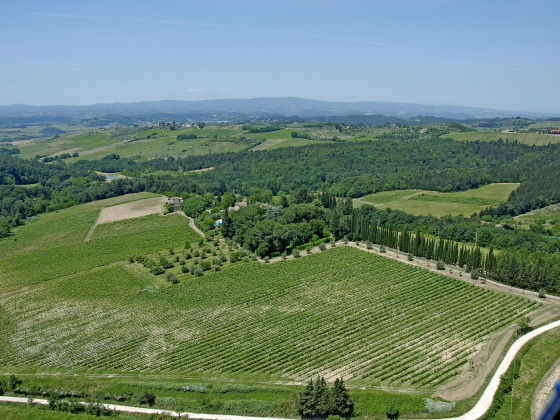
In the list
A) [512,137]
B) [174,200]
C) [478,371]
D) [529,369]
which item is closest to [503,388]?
[478,371]

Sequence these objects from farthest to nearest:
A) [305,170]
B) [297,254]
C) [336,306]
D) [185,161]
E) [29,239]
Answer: [185,161]
[305,170]
[29,239]
[297,254]
[336,306]

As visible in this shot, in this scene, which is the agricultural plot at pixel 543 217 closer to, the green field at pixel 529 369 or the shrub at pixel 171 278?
the green field at pixel 529 369

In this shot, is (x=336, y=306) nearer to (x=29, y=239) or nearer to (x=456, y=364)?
(x=456, y=364)

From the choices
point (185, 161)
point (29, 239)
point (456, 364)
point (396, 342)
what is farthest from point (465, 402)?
point (185, 161)

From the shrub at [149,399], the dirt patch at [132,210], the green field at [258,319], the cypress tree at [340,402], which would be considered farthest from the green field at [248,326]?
the dirt patch at [132,210]

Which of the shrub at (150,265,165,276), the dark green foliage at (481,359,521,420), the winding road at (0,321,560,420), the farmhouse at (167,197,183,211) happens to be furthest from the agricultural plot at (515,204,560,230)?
the farmhouse at (167,197,183,211)

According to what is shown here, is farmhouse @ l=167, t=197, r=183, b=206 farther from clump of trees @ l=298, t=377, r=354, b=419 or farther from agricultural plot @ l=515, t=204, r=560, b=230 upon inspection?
agricultural plot @ l=515, t=204, r=560, b=230
